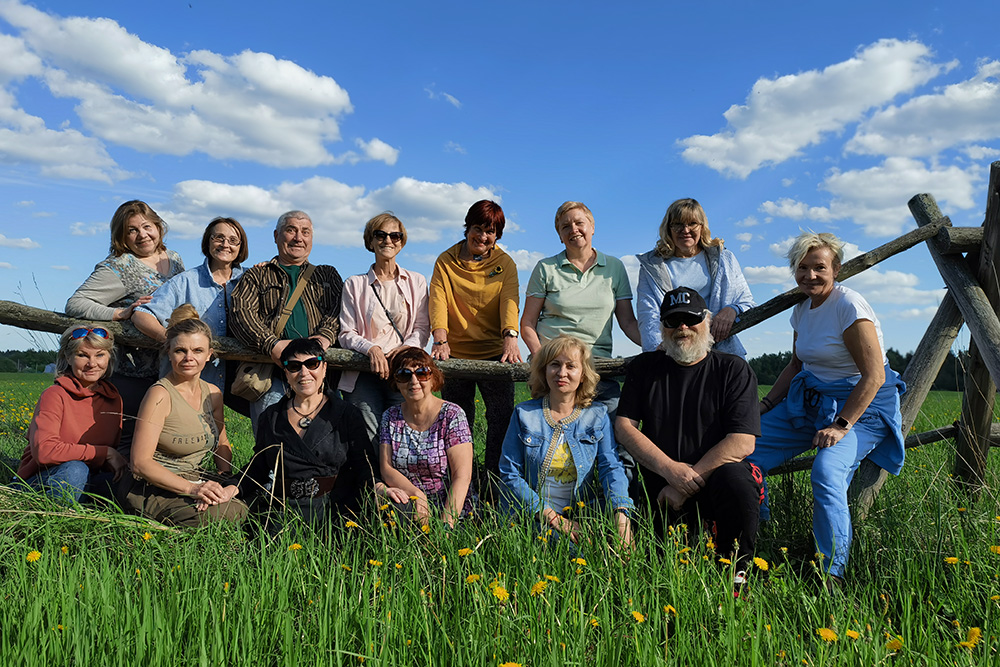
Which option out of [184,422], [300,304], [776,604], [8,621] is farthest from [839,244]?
[8,621]

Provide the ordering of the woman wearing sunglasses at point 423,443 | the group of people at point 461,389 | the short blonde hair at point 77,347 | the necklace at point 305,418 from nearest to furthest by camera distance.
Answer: the group of people at point 461,389, the woman wearing sunglasses at point 423,443, the necklace at point 305,418, the short blonde hair at point 77,347

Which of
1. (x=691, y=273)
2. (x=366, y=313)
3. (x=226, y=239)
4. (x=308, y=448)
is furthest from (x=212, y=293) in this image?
(x=691, y=273)

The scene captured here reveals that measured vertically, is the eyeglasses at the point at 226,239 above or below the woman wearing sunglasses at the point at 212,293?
above

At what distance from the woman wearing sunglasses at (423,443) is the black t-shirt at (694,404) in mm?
1062

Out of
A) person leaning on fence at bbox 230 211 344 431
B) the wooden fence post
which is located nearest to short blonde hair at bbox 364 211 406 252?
person leaning on fence at bbox 230 211 344 431

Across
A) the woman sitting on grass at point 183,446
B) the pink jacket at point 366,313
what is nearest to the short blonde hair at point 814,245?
the pink jacket at point 366,313

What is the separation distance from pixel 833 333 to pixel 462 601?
2.95 metres

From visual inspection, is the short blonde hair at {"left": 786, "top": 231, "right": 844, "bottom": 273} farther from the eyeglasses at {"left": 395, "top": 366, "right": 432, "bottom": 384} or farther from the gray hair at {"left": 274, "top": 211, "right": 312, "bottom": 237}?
the gray hair at {"left": 274, "top": 211, "right": 312, "bottom": 237}

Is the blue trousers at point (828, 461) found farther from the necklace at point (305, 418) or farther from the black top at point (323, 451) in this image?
the necklace at point (305, 418)

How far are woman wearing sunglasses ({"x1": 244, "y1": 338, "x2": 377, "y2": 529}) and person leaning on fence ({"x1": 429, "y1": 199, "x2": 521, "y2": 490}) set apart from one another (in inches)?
37.0

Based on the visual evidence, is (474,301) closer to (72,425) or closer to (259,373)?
(259,373)

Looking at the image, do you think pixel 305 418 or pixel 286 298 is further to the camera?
pixel 286 298

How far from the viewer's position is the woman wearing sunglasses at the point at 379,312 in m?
5.15

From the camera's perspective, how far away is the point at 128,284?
18.0 feet
